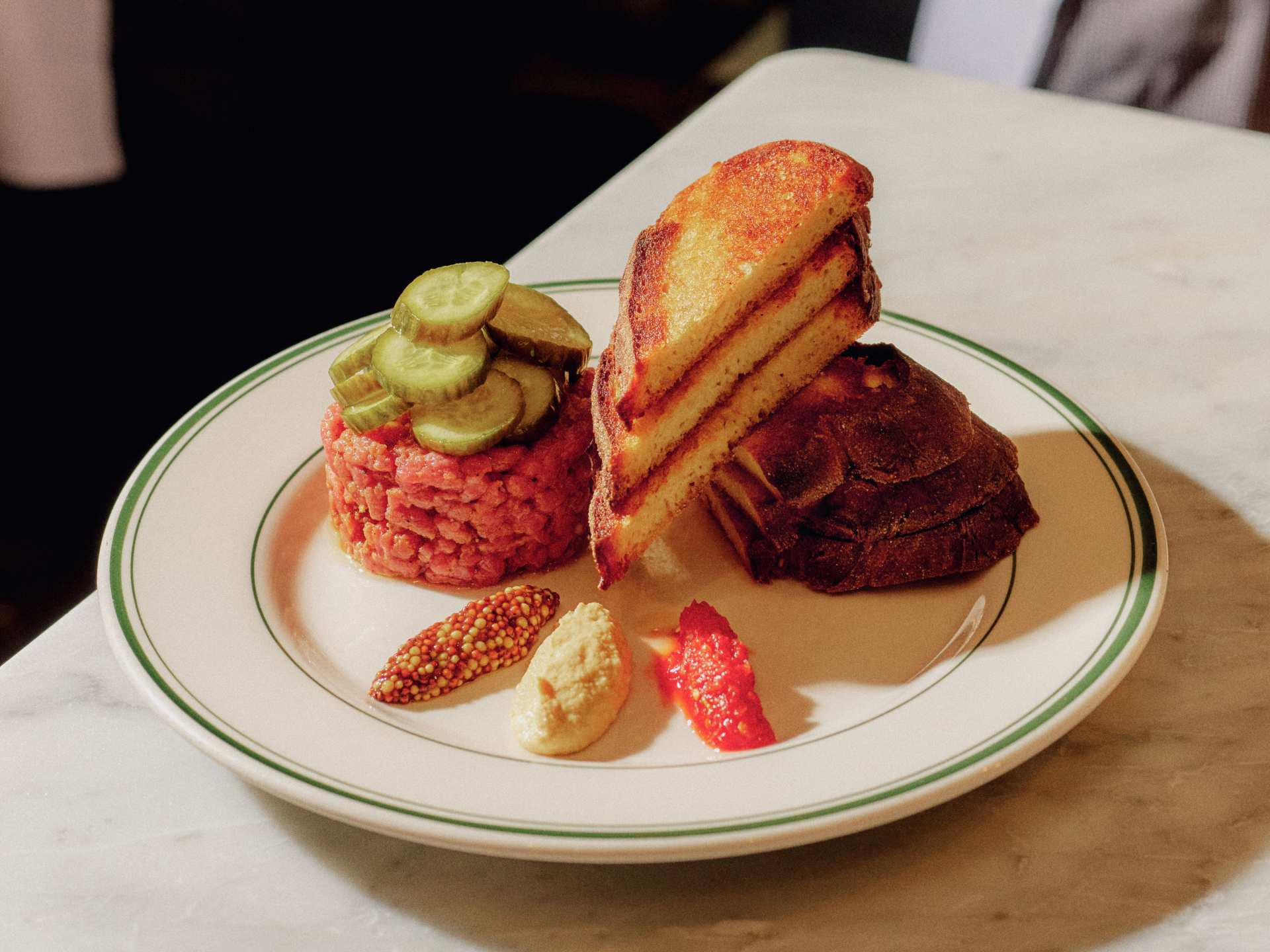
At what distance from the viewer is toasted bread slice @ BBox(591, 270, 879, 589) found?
79.3 inches

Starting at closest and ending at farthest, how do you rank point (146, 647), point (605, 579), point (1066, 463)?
point (146, 647) < point (605, 579) < point (1066, 463)

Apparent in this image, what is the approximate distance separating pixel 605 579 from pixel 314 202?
15.3 feet

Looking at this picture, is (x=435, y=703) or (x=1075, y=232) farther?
(x=1075, y=232)

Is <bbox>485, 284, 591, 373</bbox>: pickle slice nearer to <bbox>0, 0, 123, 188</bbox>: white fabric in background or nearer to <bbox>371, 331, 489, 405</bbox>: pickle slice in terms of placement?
<bbox>371, 331, 489, 405</bbox>: pickle slice

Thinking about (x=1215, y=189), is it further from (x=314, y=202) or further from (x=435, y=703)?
(x=314, y=202)

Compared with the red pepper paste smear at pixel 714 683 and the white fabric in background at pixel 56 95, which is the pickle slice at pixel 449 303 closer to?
the red pepper paste smear at pixel 714 683

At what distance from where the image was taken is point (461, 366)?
77.8 inches

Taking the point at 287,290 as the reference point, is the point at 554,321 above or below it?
above

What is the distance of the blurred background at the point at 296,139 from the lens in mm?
4270

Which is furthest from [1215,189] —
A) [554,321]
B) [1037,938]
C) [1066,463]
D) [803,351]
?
[1037,938]

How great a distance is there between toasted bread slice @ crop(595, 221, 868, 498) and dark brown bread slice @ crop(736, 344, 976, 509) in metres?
0.11

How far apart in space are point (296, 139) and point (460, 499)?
4606 mm

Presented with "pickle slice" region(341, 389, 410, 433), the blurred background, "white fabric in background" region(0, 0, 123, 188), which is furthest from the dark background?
"pickle slice" region(341, 389, 410, 433)

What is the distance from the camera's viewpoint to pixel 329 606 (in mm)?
2090
